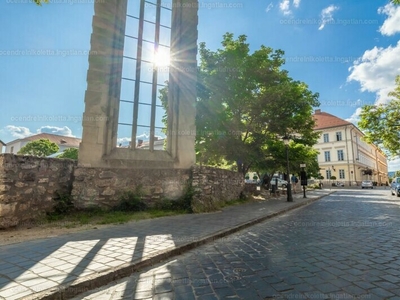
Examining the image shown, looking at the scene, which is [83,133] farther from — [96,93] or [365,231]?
[365,231]

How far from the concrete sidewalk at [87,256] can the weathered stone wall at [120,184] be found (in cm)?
204

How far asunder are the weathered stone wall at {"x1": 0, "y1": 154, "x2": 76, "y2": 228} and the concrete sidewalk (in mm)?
1736

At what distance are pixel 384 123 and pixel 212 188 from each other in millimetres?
18311

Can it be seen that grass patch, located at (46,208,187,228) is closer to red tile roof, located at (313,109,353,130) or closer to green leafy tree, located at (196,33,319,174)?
green leafy tree, located at (196,33,319,174)

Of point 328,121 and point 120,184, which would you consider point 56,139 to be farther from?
point 328,121

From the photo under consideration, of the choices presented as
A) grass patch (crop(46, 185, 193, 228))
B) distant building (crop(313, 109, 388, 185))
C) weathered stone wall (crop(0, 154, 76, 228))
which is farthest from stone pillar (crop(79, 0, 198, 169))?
distant building (crop(313, 109, 388, 185))

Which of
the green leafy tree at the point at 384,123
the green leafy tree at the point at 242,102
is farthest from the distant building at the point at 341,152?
the green leafy tree at the point at 242,102

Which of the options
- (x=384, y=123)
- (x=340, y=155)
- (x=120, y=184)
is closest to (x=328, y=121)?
(x=340, y=155)

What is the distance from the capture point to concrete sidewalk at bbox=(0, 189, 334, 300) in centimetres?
292

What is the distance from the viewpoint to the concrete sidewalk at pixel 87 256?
292cm

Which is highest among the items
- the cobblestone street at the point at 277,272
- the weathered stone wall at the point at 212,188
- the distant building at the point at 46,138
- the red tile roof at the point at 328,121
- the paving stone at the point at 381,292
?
the red tile roof at the point at 328,121

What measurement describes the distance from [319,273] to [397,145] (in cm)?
2319

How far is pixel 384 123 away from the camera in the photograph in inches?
811

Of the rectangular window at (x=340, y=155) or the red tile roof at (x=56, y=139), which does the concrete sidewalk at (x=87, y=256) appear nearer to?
the rectangular window at (x=340, y=155)
